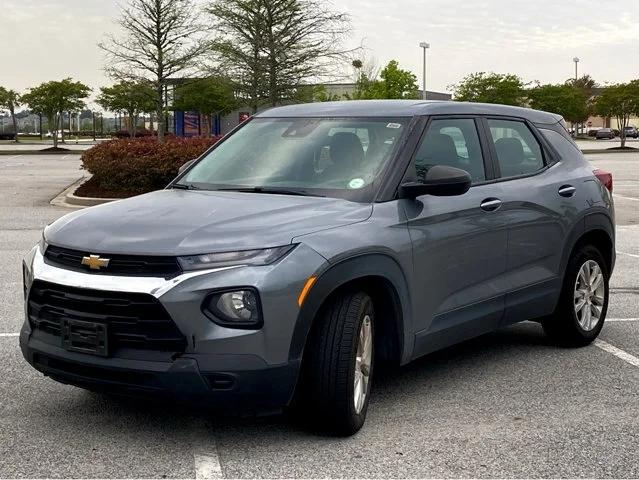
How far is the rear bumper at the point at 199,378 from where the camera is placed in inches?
157

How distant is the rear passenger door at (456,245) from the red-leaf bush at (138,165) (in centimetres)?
1495

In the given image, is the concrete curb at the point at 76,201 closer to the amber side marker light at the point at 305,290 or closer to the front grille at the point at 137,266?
the front grille at the point at 137,266

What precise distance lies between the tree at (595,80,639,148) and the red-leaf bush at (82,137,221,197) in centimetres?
4898

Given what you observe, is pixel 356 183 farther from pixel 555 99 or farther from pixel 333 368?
pixel 555 99

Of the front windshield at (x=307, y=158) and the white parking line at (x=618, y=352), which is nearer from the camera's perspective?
the front windshield at (x=307, y=158)

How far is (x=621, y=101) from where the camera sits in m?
64.0

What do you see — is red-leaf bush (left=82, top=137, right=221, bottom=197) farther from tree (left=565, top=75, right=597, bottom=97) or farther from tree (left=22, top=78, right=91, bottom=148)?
tree (left=565, top=75, right=597, bottom=97)

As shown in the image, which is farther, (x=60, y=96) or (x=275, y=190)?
(x=60, y=96)

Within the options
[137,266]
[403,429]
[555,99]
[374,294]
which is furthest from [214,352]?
[555,99]

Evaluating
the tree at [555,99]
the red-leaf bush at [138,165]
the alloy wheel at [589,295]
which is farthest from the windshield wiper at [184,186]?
the tree at [555,99]

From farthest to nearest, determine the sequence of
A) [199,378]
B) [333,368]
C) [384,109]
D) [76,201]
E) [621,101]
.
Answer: [621,101] < [76,201] < [384,109] < [333,368] < [199,378]

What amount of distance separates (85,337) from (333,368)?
1130 mm

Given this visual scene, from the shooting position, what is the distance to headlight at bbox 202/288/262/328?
399 cm

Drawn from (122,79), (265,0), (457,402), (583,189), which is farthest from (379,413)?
(122,79)
